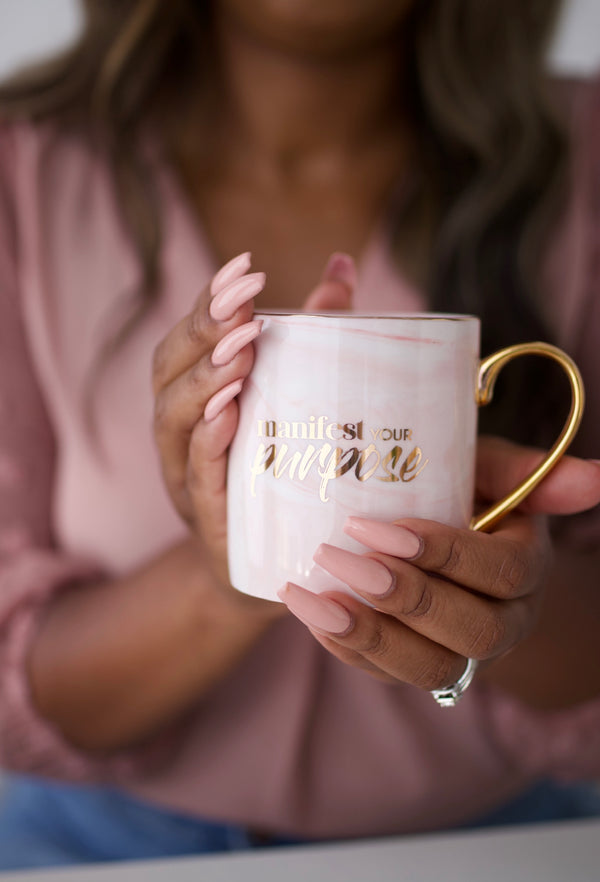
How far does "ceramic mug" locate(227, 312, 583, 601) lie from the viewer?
0.43 m

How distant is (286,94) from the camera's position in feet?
3.25

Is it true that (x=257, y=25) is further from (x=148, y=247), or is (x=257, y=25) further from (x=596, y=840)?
(x=596, y=840)

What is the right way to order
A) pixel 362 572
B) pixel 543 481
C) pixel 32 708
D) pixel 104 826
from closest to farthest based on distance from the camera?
pixel 362 572
pixel 543 481
pixel 32 708
pixel 104 826

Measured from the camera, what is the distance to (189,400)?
18.9 inches

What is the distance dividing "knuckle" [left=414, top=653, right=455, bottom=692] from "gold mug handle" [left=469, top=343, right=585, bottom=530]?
9 centimetres

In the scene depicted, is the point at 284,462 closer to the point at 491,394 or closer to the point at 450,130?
the point at 491,394

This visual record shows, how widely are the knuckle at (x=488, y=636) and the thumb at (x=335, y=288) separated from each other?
0.27m

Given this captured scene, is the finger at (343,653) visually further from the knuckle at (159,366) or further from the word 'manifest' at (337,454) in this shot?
the knuckle at (159,366)

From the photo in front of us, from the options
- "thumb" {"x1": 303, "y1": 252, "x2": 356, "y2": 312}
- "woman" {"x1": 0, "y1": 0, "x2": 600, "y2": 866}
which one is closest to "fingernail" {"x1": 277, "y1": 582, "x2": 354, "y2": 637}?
"thumb" {"x1": 303, "y1": 252, "x2": 356, "y2": 312}

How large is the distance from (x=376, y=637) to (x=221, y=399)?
16 cm

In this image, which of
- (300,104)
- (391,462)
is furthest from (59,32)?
(391,462)

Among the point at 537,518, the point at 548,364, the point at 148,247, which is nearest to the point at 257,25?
the point at 148,247

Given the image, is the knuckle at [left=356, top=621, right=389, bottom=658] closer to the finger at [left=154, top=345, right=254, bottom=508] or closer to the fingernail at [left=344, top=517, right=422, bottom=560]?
the fingernail at [left=344, top=517, right=422, bottom=560]

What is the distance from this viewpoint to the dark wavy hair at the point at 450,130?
0.95 meters
